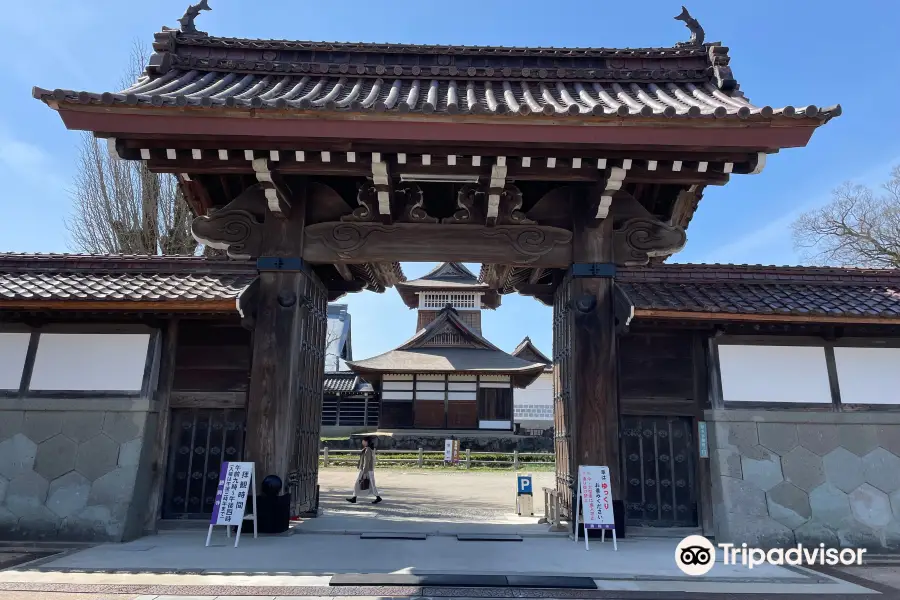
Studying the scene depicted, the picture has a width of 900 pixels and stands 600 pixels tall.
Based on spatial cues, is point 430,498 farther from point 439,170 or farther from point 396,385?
point 396,385

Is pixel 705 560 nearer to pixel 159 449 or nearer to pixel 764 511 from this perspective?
pixel 764 511

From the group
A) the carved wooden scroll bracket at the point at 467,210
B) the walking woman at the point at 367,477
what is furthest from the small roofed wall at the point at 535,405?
the carved wooden scroll bracket at the point at 467,210

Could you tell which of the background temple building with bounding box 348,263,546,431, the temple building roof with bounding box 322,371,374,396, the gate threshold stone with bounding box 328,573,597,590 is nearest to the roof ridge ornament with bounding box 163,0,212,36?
the gate threshold stone with bounding box 328,573,597,590

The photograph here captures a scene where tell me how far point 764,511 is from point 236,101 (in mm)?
7626

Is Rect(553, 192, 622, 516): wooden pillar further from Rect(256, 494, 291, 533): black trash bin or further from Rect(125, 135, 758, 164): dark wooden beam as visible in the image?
Rect(256, 494, 291, 533): black trash bin

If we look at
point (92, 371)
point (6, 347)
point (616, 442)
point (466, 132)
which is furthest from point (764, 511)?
point (6, 347)

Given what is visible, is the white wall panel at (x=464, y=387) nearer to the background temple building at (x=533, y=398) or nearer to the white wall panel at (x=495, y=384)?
the white wall panel at (x=495, y=384)

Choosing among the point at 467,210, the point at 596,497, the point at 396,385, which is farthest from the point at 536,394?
the point at 596,497

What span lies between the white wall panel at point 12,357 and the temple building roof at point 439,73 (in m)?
3.58

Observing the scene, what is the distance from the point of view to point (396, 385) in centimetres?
2978

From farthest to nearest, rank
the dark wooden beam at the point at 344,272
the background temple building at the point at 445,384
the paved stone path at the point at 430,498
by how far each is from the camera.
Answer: the background temple building at the point at 445,384, the paved stone path at the point at 430,498, the dark wooden beam at the point at 344,272

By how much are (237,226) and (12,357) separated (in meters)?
3.27

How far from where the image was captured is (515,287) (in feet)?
33.4

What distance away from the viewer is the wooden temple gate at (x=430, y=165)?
6.36m
